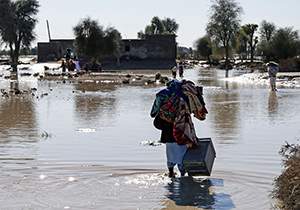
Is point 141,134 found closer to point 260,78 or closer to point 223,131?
point 223,131

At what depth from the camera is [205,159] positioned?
34.0 ft

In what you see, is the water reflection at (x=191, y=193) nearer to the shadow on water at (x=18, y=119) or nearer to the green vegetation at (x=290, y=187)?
the green vegetation at (x=290, y=187)

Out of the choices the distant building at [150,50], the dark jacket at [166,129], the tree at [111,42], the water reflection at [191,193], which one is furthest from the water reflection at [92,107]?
the distant building at [150,50]

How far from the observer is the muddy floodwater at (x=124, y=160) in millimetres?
9266

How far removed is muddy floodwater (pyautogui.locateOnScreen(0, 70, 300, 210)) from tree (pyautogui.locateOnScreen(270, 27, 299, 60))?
49339 mm

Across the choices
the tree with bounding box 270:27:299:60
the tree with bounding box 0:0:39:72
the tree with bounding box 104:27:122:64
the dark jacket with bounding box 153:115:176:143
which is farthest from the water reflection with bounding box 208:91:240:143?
the tree with bounding box 104:27:122:64

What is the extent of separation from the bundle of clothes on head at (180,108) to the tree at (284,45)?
61893 millimetres

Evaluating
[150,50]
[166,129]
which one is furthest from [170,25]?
[166,129]

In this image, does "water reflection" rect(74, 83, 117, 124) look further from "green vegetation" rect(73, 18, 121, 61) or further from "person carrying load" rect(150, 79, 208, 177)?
"green vegetation" rect(73, 18, 121, 61)

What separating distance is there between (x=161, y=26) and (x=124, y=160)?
435 ft

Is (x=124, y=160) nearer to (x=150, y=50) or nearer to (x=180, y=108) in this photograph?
(x=180, y=108)

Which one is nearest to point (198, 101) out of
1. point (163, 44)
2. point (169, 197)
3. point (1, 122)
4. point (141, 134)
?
point (169, 197)

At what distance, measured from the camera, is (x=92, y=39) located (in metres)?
79.1

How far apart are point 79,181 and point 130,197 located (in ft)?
4.82
